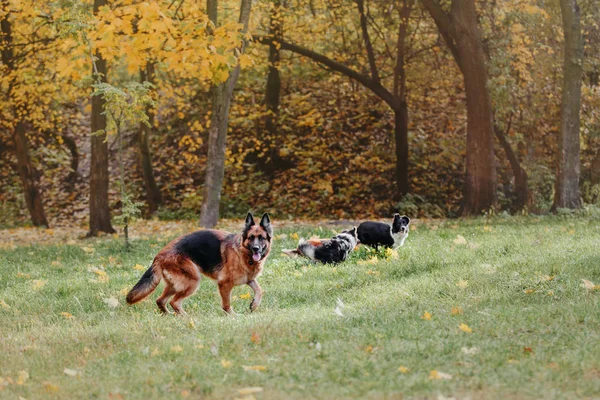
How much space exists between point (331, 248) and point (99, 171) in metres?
9.15

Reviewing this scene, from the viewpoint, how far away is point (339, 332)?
7.70 metres

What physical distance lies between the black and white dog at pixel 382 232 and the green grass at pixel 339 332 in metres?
0.25

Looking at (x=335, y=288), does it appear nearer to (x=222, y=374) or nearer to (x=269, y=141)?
(x=222, y=374)

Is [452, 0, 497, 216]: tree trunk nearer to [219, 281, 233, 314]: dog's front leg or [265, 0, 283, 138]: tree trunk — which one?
[265, 0, 283, 138]: tree trunk

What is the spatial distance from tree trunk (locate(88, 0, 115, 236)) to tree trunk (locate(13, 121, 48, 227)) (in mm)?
6018

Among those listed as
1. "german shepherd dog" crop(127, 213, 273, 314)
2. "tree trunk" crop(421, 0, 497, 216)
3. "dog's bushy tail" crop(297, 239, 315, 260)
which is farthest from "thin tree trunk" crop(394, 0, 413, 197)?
"german shepherd dog" crop(127, 213, 273, 314)

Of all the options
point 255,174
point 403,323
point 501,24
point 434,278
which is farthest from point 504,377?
point 255,174

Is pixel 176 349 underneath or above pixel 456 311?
underneath

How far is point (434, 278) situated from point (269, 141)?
20.0 meters

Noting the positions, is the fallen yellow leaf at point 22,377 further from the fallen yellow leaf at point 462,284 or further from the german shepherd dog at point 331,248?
the german shepherd dog at point 331,248

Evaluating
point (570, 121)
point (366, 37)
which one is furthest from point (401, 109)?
point (570, 121)

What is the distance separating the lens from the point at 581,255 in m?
11.0

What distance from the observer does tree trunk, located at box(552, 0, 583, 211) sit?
19.3 m

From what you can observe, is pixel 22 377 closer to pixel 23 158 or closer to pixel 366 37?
pixel 23 158
